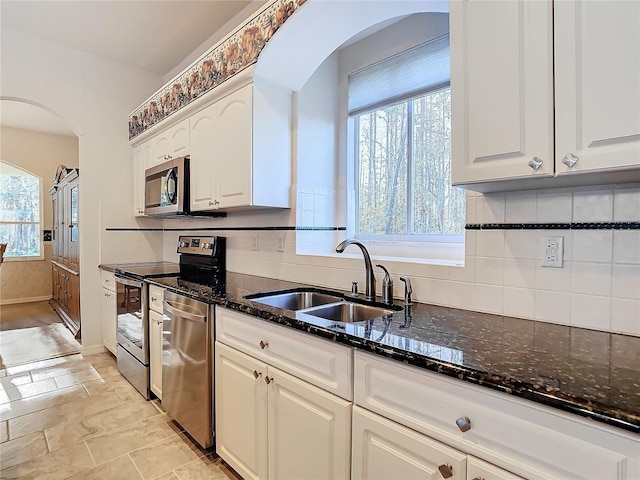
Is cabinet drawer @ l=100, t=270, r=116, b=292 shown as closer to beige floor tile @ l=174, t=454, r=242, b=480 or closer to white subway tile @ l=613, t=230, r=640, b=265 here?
beige floor tile @ l=174, t=454, r=242, b=480

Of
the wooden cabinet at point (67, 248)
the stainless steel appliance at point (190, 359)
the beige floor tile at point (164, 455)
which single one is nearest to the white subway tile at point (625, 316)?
the stainless steel appliance at point (190, 359)

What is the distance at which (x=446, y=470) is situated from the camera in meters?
0.91

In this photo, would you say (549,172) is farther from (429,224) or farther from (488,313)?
(429,224)

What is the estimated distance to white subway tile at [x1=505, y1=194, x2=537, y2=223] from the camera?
1.35 m

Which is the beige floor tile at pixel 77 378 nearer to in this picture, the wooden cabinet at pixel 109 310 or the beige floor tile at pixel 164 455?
the wooden cabinet at pixel 109 310

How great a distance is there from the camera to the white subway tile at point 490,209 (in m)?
1.43

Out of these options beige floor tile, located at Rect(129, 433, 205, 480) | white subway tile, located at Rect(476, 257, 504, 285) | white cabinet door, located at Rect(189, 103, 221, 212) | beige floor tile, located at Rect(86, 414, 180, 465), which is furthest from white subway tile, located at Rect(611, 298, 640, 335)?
beige floor tile, located at Rect(86, 414, 180, 465)

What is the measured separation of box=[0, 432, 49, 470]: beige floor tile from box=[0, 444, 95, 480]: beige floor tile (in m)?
0.04

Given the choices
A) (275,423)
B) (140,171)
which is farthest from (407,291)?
(140,171)

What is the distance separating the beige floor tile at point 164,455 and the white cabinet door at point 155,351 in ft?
1.42

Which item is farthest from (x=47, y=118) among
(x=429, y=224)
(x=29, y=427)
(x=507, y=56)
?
(x=507, y=56)

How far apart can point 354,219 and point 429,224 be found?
584 mm

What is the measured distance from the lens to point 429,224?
2.08m

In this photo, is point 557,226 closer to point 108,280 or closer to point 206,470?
point 206,470
